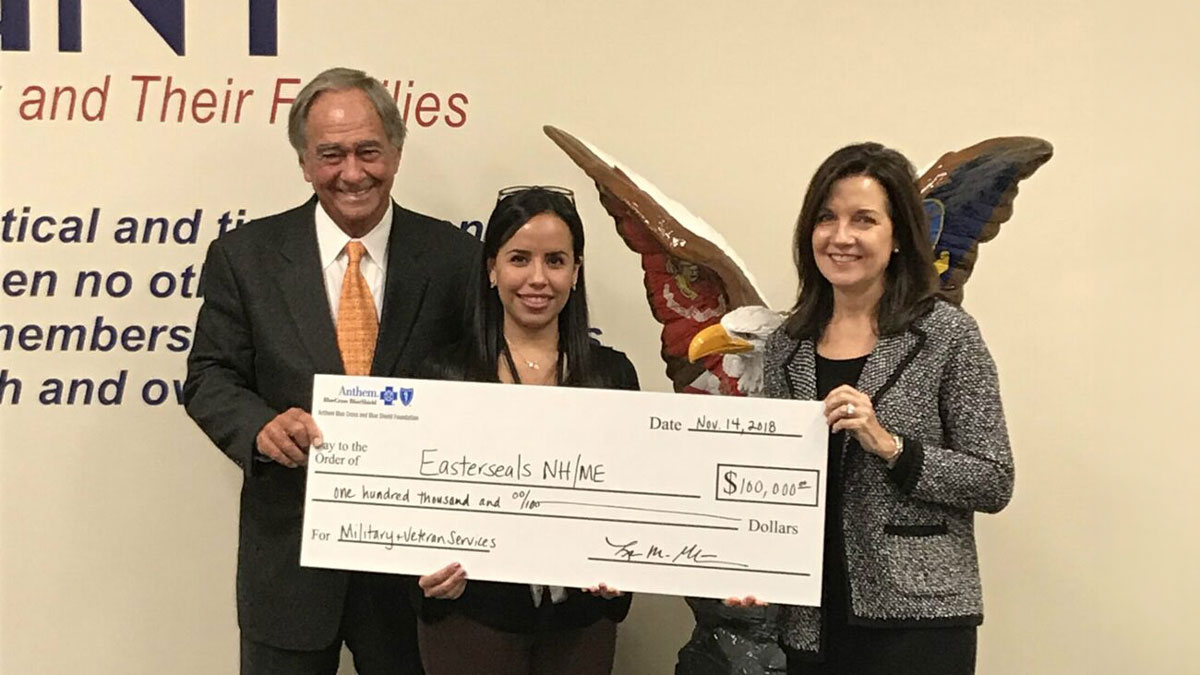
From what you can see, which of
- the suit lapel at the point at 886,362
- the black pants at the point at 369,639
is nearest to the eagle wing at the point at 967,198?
the suit lapel at the point at 886,362

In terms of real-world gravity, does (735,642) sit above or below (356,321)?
below

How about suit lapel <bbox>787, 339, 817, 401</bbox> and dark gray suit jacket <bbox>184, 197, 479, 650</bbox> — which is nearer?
suit lapel <bbox>787, 339, 817, 401</bbox>

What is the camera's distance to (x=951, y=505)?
1246 millimetres

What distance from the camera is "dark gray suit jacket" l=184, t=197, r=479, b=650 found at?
1.54 meters

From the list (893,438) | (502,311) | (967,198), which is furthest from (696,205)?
(893,438)

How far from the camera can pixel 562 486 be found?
1389 mm

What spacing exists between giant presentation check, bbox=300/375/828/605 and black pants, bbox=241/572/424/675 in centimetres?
22

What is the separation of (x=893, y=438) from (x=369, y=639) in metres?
0.90

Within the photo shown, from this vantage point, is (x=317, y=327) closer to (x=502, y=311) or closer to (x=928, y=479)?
(x=502, y=311)

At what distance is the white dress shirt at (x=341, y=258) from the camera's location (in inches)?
62.8

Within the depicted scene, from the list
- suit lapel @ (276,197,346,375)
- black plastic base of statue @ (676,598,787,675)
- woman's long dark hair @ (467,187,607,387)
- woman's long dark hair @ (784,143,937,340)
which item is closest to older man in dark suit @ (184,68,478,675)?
suit lapel @ (276,197,346,375)

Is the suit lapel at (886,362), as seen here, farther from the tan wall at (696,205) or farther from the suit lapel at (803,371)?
the tan wall at (696,205)

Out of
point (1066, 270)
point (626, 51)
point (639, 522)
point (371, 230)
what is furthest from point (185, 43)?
point (1066, 270)

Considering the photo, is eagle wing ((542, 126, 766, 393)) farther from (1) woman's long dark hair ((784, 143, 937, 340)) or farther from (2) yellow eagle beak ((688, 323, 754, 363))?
(1) woman's long dark hair ((784, 143, 937, 340))
